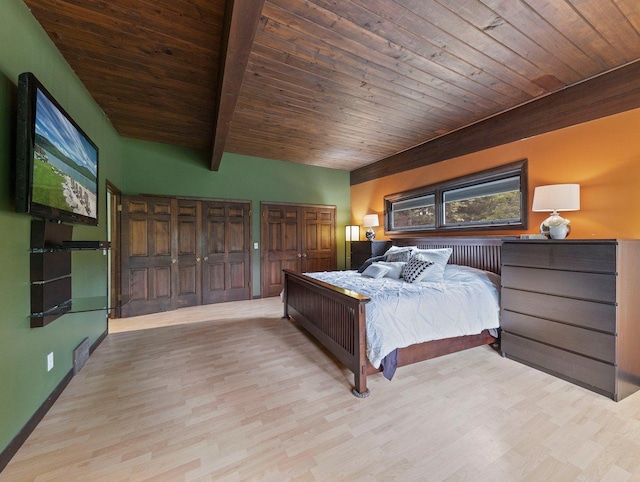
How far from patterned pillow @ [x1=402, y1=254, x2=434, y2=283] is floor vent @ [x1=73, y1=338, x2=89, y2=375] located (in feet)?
10.9

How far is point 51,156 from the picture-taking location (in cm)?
175

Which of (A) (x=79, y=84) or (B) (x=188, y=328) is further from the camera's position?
(B) (x=188, y=328)

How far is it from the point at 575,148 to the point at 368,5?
8.39ft

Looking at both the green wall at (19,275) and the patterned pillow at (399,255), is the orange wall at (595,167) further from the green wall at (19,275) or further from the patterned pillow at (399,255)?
the green wall at (19,275)

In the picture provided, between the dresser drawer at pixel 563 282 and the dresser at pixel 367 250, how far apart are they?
2.35 metres

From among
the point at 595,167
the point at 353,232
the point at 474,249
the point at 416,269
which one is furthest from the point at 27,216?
the point at 353,232

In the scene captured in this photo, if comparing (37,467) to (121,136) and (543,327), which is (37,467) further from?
(121,136)

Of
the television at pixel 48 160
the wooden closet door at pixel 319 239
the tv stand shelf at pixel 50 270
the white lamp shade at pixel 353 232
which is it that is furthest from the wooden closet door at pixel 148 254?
the white lamp shade at pixel 353 232

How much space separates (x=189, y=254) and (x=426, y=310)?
404cm

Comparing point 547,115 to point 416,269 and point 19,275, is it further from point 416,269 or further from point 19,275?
point 19,275

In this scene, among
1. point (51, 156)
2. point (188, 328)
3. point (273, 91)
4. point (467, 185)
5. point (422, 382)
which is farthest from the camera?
point (467, 185)

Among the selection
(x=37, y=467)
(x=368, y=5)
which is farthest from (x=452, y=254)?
(x=37, y=467)

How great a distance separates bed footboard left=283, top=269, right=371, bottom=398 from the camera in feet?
6.76

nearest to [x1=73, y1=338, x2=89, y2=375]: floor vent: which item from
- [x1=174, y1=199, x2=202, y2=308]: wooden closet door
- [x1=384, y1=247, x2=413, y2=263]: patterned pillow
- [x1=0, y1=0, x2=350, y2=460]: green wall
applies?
[x1=0, y1=0, x2=350, y2=460]: green wall
